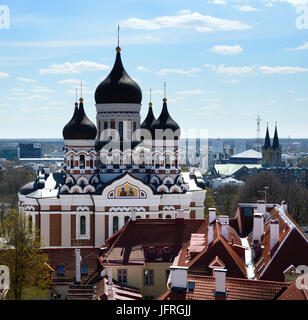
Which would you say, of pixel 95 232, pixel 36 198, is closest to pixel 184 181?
pixel 95 232

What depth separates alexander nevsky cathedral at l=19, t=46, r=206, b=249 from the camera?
129 feet

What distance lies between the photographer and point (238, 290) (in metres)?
17.1

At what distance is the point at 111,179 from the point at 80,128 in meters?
4.03

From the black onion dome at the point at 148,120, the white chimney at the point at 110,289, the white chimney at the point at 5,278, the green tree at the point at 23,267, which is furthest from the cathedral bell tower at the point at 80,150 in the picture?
the white chimney at the point at 5,278

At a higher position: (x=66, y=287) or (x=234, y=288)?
(x=234, y=288)

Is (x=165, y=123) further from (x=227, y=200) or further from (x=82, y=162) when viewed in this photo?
(x=227, y=200)

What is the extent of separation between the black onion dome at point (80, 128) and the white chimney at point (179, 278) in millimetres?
25225

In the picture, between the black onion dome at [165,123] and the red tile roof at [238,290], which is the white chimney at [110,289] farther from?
the black onion dome at [165,123]

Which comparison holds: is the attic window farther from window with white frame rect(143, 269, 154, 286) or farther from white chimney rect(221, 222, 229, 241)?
white chimney rect(221, 222, 229, 241)

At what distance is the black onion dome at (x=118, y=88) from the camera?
Result: 1681 inches

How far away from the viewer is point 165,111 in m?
42.5

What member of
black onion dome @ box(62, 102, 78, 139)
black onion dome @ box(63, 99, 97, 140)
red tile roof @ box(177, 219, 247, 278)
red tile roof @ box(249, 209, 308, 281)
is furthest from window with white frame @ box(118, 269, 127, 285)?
black onion dome @ box(62, 102, 78, 139)

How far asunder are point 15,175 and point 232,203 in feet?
119

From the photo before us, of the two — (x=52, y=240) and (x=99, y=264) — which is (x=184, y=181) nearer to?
(x=52, y=240)
